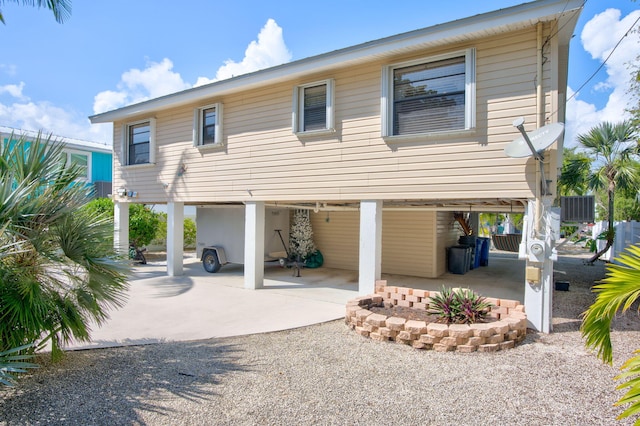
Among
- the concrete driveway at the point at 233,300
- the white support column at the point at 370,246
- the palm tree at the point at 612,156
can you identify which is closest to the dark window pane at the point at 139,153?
the concrete driveway at the point at 233,300

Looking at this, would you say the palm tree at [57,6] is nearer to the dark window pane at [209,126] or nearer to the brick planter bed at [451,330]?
the dark window pane at [209,126]

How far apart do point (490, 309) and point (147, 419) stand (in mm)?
4631

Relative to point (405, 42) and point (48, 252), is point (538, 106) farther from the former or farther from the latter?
point (48, 252)

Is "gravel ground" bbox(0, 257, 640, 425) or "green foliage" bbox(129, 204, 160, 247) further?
"green foliage" bbox(129, 204, 160, 247)

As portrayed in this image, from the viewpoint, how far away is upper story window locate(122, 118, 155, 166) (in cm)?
1026

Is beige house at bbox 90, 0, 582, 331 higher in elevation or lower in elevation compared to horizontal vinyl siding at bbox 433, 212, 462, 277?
higher

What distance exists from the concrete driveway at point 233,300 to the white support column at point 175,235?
391mm

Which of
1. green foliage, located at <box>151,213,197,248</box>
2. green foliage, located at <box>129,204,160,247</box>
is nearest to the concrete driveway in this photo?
green foliage, located at <box>129,204,160,247</box>

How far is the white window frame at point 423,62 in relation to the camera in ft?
19.1

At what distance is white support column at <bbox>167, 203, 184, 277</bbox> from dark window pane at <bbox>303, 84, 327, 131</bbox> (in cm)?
460

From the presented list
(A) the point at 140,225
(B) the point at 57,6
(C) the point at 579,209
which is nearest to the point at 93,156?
(A) the point at 140,225

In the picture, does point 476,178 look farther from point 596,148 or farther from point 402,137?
point 596,148

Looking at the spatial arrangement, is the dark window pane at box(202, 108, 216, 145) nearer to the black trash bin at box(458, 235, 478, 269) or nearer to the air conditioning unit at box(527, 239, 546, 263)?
the air conditioning unit at box(527, 239, 546, 263)

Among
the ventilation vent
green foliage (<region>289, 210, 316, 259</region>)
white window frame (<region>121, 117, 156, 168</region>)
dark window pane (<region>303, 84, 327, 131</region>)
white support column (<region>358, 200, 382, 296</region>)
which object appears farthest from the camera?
green foliage (<region>289, 210, 316, 259</region>)
